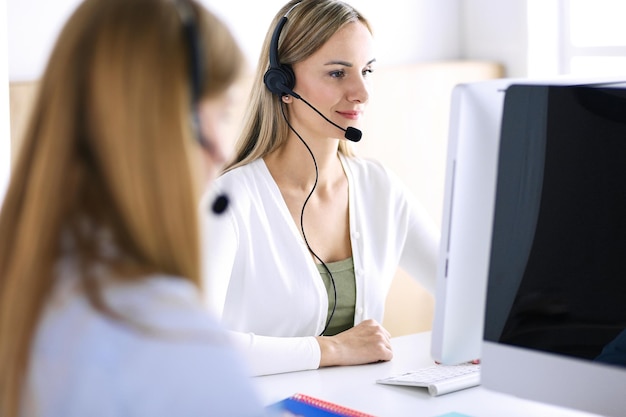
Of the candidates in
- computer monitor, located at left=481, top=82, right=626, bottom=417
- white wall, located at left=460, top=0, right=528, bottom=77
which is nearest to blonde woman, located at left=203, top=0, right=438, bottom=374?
computer monitor, located at left=481, top=82, right=626, bottom=417

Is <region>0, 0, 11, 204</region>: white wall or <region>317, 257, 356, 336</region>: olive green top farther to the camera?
<region>0, 0, 11, 204</region>: white wall

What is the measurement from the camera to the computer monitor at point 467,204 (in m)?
1.29

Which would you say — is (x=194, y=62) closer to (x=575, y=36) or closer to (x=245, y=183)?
(x=245, y=183)

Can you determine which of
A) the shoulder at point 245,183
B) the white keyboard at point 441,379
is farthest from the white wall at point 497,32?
the white keyboard at point 441,379

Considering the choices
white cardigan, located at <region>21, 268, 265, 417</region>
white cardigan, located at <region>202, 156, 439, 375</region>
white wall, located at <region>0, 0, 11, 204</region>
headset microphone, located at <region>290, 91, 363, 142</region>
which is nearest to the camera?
white cardigan, located at <region>21, 268, 265, 417</region>

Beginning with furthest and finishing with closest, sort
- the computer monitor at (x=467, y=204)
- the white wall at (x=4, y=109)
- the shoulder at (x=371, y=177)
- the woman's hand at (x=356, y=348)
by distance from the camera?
the white wall at (x=4, y=109)
the shoulder at (x=371, y=177)
the woman's hand at (x=356, y=348)
the computer monitor at (x=467, y=204)

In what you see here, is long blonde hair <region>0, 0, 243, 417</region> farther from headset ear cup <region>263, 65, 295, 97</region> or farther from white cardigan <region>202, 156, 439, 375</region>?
headset ear cup <region>263, 65, 295, 97</region>

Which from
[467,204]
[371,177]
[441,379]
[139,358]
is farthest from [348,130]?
[139,358]

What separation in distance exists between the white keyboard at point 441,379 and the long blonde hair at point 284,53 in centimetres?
72

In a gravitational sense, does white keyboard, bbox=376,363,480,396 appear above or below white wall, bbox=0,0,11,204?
below

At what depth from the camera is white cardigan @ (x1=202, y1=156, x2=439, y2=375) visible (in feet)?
6.47

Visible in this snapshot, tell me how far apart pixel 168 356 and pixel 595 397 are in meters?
0.63

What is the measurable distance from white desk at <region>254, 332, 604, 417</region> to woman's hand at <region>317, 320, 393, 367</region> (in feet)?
0.05

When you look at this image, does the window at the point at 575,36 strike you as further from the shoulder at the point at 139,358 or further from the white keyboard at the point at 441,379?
the shoulder at the point at 139,358
